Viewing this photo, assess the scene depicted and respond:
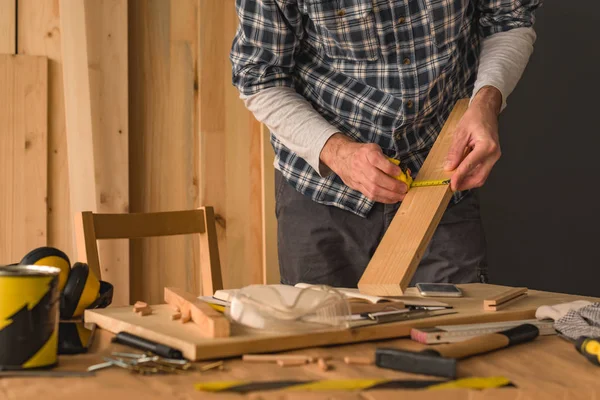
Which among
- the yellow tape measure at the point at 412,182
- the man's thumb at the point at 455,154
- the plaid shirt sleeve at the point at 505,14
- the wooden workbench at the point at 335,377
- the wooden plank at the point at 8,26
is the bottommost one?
the wooden workbench at the point at 335,377

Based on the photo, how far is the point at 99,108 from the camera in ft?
7.84

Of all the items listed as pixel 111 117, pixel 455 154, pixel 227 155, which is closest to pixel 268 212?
pixel 227 155

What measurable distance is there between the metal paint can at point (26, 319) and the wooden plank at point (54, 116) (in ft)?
5.46

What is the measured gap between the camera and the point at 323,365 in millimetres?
812

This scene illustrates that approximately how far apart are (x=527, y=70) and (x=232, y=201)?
4.02 ft

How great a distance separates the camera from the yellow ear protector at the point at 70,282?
1110 mm

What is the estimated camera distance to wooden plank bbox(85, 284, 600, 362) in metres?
0.86

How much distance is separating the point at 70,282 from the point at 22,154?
53.0 inches

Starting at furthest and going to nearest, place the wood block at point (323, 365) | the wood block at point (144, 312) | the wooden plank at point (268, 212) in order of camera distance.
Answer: the wooden plank at point (268, 212) → the wood block at point (144, 312) → the wood block at point (323, 365)

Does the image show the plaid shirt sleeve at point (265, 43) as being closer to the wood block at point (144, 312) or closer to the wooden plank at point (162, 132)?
the wood block at point (144, 312)

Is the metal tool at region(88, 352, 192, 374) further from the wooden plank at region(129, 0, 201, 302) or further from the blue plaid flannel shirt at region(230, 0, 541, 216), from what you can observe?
the wooden plank at region(129, 0, 201, 302)

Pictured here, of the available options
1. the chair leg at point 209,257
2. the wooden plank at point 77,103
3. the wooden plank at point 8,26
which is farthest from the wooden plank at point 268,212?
the wooden plank at point 8,26

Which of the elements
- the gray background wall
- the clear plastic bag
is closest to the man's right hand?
the clear plastic bag

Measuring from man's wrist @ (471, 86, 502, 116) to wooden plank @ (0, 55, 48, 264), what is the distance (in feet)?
4.91
